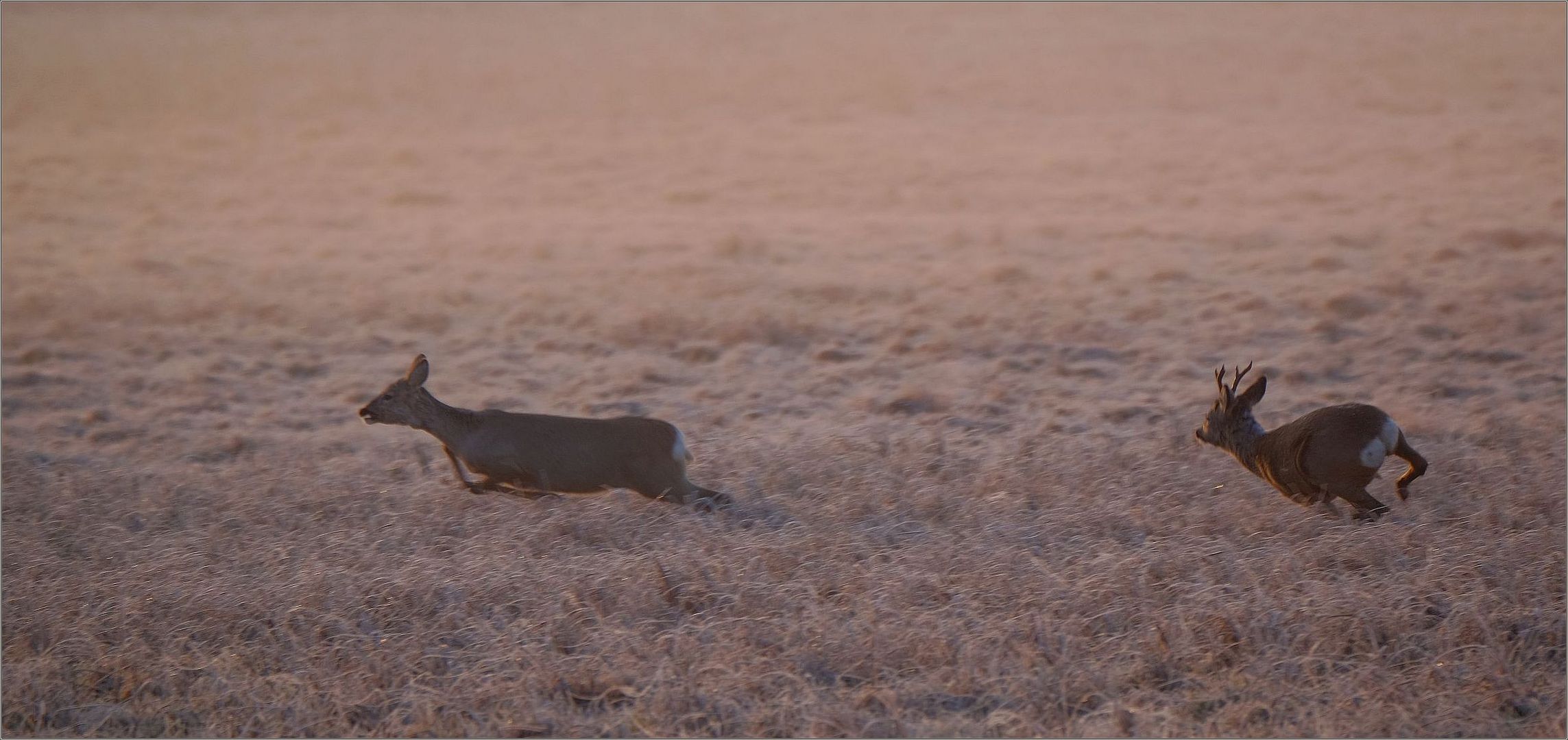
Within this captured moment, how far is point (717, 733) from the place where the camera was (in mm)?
4133

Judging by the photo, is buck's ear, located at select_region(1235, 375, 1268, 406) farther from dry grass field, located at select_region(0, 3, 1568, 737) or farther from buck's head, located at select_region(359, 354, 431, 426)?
buck's head, located at select_region(359, 354, 431, 426)

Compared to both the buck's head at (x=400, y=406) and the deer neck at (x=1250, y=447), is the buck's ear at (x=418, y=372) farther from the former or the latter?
the deer neck at (x=1250, y=447)

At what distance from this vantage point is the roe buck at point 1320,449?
558 centimetres

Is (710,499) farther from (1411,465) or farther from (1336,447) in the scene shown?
(1411,465)

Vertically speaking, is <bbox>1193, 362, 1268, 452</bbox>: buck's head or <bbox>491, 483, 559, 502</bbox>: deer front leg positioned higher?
<bbox>1193, 362, 1268, 452</bbox>: buck's head

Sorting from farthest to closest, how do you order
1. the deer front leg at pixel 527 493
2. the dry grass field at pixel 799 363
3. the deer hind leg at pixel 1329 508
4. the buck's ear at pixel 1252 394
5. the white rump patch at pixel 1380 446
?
the deer front leg at pixel 527 493
the buck's ear at pixel 1252 394
the deer hind leg at pixel 1329 508
the white rump patch at pixel 1380 446
the dry grass field at pixel 799 363

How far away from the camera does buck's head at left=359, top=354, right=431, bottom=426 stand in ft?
22.2

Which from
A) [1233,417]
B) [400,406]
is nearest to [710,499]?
[400,406]

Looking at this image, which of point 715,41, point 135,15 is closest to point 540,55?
point 715,41

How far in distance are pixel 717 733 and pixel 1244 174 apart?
17.5 metres

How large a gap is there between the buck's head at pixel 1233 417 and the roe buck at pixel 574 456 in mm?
2370

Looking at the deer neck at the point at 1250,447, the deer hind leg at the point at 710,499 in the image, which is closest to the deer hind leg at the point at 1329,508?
the deer neck at the point at 1250,447

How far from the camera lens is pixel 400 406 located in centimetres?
680

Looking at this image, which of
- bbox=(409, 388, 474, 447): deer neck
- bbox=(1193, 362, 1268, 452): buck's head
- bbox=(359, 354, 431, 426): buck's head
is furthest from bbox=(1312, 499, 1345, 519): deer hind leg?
bbox=(359, 354, 431, 426): buck's head
